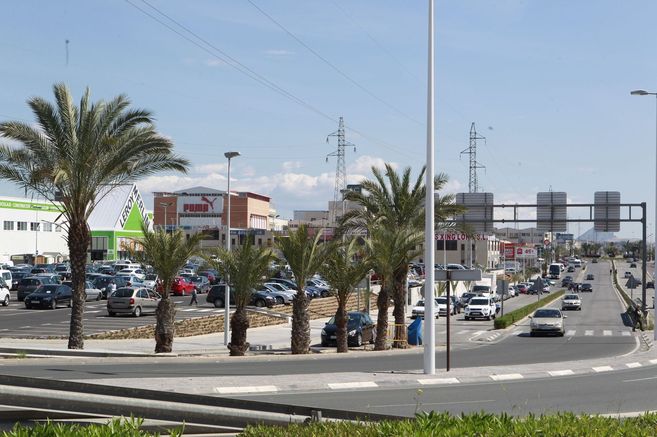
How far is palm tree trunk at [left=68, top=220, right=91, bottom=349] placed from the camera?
92.3 feet

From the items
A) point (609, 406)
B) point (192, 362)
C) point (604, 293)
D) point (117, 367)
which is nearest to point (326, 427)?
point (609, 406)

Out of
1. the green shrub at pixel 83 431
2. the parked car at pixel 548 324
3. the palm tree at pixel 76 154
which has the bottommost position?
the parked car at pixel 548 324

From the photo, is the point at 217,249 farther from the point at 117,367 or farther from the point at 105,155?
the point at 117,367

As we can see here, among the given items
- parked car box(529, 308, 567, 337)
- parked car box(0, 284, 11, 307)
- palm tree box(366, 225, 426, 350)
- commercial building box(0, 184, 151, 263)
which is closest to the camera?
palm tree box(366, 225, 426, 350)

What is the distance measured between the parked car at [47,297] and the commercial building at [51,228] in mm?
45161

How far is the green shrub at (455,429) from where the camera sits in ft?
22.6

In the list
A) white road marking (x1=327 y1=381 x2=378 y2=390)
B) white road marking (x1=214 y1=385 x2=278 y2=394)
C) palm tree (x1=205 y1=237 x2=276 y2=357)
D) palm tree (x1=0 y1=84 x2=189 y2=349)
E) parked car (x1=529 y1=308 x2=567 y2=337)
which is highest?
palm tree (x1=0 y1=84 x2=189 y2=349)

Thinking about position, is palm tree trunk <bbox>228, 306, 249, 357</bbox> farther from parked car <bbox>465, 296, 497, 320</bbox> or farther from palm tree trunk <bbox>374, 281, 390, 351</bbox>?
parked car <bbox>465, 296, 497, 320</bbox>

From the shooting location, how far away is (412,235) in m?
32.3

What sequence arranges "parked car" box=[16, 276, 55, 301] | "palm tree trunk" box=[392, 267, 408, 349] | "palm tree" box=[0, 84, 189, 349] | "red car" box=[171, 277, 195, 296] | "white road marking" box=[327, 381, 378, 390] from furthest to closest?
"red car" box=[171, 277, 195, 296], "parked car" box=[16, 276, 55, 301], "palm tree trunk" box=[392, 267, 408, 349], "palm tree" box=[0, 84, 189, 349], "white road marking" box=[327, 381, 378, 390]

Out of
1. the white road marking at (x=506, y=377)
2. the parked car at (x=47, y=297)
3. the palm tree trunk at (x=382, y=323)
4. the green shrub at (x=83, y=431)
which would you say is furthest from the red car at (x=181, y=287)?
the green shrub at (x=83, y=431)

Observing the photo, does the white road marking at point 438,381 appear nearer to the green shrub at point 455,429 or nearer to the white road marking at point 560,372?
the white road marking at point 560,372

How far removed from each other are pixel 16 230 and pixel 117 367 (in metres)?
84.8

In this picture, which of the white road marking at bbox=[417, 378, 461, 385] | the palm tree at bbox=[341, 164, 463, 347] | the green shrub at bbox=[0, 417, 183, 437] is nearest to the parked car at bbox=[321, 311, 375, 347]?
the palm tree at bbox=[341, 164, 463, 347]
